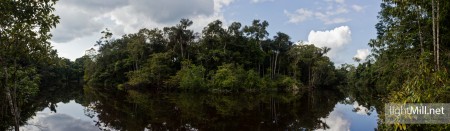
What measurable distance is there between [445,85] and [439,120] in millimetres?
2178

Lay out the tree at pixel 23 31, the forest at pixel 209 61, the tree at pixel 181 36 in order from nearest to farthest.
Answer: the tree at pixel 23 31 < the forest at pixel 209 61 < the tree at pixel 181 36

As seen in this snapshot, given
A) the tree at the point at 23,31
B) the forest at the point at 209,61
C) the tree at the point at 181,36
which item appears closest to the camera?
the tree at the point at 23,31

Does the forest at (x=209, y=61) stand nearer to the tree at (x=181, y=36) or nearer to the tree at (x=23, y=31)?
the tree at (x=181, y=36)

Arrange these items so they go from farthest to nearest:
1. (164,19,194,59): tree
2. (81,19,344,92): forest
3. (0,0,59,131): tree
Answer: (164,19,194,59): tree → (81,19,344,92): forest → (0,0,59,131): tree

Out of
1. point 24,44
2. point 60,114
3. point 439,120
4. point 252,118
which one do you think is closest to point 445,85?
point 439,120

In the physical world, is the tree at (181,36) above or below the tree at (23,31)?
above

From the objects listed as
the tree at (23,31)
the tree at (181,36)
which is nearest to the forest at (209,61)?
the tree at (181,36)

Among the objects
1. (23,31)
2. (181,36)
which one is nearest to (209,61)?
(181,36)

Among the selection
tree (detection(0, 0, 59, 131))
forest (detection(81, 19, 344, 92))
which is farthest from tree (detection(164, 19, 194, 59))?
tree (detection(0, 0, 59, 131))

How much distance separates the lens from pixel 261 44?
6669cm

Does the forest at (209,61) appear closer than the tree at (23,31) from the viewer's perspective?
No

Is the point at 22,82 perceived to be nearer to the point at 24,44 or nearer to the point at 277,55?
the point at 24,44

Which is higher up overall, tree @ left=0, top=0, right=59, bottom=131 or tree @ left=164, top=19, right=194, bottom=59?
tree @ left=164, top=19, right=194, bottom=59

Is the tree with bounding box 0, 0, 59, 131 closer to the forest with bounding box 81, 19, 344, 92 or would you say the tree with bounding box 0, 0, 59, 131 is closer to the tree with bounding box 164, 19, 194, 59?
the forest with bounding box 81, 19, 344, 92
